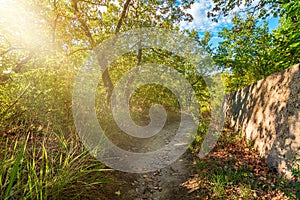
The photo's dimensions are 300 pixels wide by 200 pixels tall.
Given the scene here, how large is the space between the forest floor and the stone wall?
320 millimetres

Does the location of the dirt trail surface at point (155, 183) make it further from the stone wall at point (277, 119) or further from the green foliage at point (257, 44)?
the green foliage at point (257, 44)

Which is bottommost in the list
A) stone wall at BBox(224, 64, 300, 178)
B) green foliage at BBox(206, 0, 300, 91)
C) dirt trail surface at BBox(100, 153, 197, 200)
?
dirt trail surface at BBox(100, 153, 197, 200)

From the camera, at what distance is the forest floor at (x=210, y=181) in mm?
3102

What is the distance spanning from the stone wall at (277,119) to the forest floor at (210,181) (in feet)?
1.05

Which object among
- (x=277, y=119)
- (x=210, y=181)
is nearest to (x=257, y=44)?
(x=277, y=119)

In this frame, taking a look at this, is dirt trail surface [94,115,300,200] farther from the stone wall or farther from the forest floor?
the stone wall

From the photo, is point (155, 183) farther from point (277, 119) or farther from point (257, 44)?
point (257, 44)

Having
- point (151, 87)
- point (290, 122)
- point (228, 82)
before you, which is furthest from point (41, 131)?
point (228, 82)

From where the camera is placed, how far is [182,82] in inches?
563

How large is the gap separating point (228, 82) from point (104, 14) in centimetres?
1166

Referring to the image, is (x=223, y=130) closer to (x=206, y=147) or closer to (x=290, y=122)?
(x=206, y=147)

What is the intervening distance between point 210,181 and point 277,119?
2.20 meters

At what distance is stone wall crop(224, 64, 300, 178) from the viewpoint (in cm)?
320

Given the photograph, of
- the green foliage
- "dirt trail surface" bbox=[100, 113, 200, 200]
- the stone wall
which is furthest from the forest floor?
the green foliage
